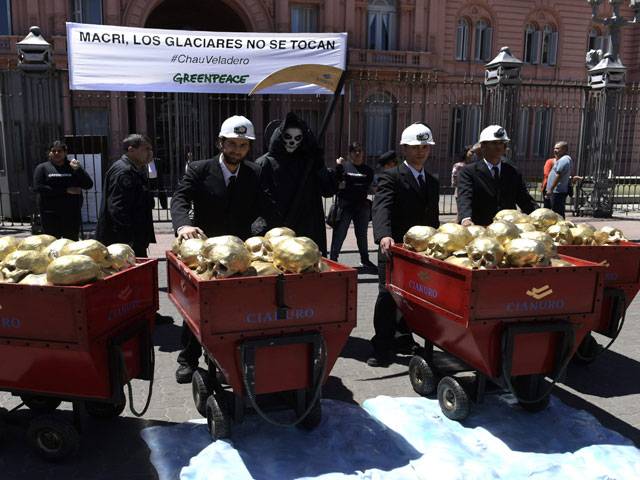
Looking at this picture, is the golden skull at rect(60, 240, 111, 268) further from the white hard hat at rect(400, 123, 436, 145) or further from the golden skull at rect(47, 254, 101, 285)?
the white hard hat at rect(400, 123, 436, 145)

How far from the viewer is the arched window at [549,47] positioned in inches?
1096

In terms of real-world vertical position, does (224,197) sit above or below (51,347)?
above

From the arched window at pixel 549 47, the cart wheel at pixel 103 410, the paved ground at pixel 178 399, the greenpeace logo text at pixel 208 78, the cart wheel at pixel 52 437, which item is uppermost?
the arched window at pixel 549 47

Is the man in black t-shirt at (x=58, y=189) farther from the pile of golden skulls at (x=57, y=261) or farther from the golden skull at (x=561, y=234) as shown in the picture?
the golden skull at (x=561, y=234)

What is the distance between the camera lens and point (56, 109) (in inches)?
431

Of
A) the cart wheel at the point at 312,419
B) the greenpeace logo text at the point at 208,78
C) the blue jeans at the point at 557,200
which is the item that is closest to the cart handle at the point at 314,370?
the cart wheel at the point at 312,419

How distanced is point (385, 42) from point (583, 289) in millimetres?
23693

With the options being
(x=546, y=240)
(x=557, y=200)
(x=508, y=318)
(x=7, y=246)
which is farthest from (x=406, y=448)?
(x=557, y=200)

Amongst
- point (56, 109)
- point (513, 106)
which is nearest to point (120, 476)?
point (56, 109)

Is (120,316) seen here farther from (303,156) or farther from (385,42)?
(385,42)

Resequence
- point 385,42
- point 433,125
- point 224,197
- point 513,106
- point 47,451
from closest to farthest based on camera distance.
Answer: point 47,451 → point 224,197 → point 513,106 → point 433,125 → point 385,42

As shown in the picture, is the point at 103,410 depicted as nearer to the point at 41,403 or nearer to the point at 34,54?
the point at 41,403

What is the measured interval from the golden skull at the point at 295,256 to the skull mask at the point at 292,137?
1.57 m

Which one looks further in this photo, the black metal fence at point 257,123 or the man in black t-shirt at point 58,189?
the black metal fence at point 257,123
